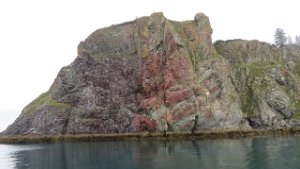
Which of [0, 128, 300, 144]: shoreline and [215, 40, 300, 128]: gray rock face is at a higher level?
[215, 40, 300, 128]: gray rock face

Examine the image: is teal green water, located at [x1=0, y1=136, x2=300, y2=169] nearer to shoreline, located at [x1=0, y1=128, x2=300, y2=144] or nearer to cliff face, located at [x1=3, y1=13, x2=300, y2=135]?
shoreline, located at [x1=0, y1=128, x2=300, y2=144]

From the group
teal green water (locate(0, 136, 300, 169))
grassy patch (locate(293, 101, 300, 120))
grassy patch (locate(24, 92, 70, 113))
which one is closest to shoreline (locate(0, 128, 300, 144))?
grassy patch (locate(293, 101, 300, 120))

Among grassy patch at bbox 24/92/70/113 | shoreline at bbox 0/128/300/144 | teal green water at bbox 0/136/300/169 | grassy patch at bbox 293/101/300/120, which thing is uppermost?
grassy patch at bbox 24/92/70/113

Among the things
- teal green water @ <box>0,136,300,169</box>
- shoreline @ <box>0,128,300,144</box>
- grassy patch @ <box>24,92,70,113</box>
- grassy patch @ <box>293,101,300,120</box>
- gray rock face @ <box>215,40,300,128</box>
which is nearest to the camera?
teal green water @ <box>0,136,300,169</box>

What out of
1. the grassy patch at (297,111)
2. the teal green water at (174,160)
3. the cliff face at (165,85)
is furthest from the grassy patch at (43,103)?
the grassy patch at (297,111)

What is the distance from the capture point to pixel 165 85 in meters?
148

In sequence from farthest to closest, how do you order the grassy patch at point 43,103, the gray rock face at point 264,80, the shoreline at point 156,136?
1. the grassy patch at point 43,103
2. the gray rock face at point 264,80
3. the shoreline at point 156,136

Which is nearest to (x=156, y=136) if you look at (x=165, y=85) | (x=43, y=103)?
(x=165, y=85)

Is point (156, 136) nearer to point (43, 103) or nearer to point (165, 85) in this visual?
point (165, 85)

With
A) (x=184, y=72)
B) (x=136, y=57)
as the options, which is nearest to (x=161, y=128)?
(x=184, y=72)

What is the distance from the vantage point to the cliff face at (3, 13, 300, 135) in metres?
142

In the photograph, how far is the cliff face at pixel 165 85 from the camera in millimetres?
141625

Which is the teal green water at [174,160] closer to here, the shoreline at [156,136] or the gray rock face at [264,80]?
the shoreline at [156,136]

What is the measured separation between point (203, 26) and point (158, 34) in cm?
1890
